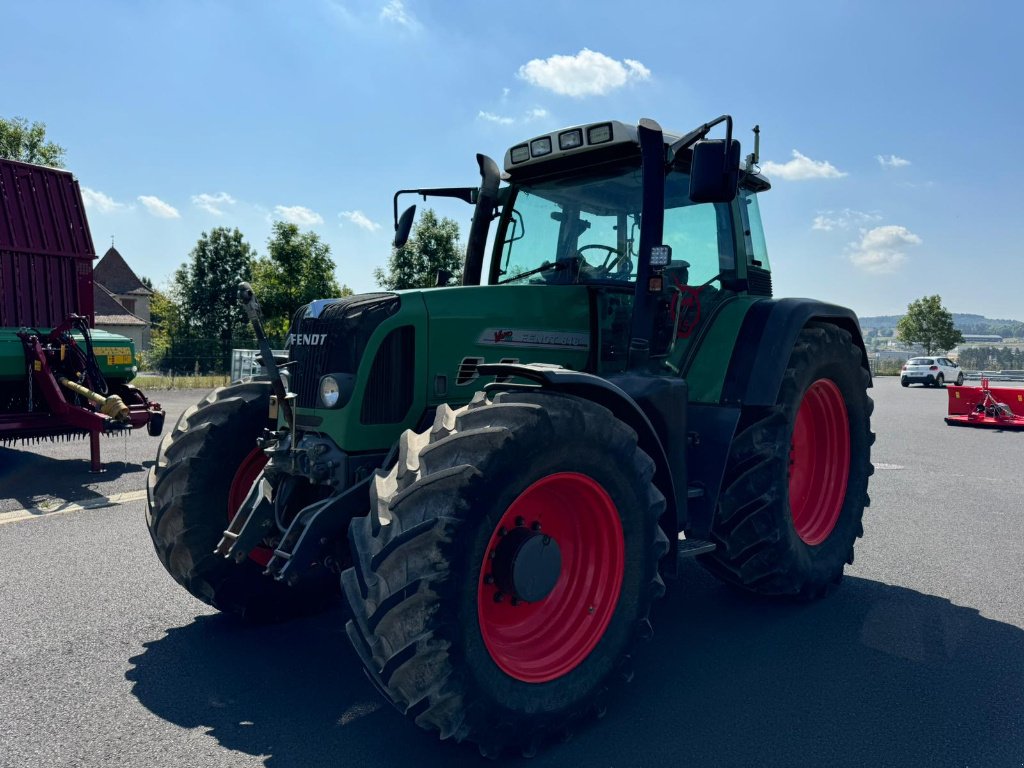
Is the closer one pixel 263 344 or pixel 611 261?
pixel 263 344

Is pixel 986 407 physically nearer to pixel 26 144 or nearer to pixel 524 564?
pixel 524 564

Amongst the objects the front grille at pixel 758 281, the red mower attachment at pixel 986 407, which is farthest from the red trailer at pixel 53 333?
the red mower attachment at pixel 986 407

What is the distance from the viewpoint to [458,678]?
8.22ft

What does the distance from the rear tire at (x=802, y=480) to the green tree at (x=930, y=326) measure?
246ft

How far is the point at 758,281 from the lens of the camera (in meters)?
4.80

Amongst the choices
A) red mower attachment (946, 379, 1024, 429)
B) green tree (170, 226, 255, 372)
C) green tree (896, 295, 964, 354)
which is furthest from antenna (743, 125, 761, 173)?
green tree (896, 295, 964, 354)

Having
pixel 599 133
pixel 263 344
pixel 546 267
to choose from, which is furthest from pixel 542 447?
pixel 599 133

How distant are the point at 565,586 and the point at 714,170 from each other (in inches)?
73.8

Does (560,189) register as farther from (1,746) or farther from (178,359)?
(178,359)

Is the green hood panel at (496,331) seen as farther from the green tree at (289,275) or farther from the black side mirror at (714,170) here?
the green tree at (289,275)

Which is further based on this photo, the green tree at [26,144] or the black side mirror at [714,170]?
the green tree at [26,144]

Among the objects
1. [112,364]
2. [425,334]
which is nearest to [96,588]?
[425,334]

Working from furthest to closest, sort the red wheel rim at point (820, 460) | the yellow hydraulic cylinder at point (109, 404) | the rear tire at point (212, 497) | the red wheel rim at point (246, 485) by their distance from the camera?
the yellow hydraulic cylinder at point (109, 404) < the red wheel rim at point (820, 460) < the red wheel rim at point (246, 485) < the rear tire at point (212, 497)

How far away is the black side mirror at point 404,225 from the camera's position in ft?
15.2
